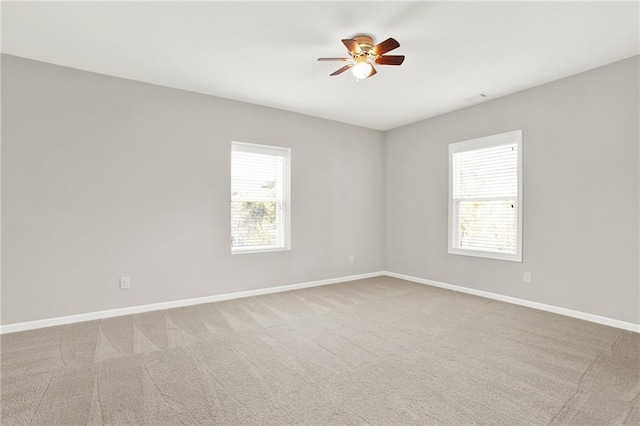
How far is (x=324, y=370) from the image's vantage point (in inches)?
96.7

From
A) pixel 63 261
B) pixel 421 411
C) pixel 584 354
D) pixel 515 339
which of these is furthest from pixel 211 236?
pixel 584 354

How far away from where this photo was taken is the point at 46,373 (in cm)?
238

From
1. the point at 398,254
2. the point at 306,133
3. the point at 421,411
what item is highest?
the point at 306,133

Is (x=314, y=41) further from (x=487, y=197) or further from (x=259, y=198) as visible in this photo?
(x=487, y=197)

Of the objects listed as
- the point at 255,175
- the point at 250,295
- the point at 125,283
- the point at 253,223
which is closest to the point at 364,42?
the point at 255,175

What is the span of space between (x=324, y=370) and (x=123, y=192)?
2.96m

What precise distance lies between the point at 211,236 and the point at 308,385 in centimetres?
262

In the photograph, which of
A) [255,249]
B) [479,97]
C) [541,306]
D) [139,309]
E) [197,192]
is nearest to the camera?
[139,309]

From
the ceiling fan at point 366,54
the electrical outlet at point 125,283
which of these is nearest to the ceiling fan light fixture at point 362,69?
the ceiling fan at point 366,54

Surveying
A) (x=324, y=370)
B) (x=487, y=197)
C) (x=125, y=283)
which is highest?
(x=487, y=197)

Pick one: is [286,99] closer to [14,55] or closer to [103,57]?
[103,57]

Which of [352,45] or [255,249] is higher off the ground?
[352,45]

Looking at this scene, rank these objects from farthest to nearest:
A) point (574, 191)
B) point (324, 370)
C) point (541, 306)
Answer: point (541, 306) → point (574, 191) → point (324, 370)

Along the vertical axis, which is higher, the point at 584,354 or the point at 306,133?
the point at 306,133
